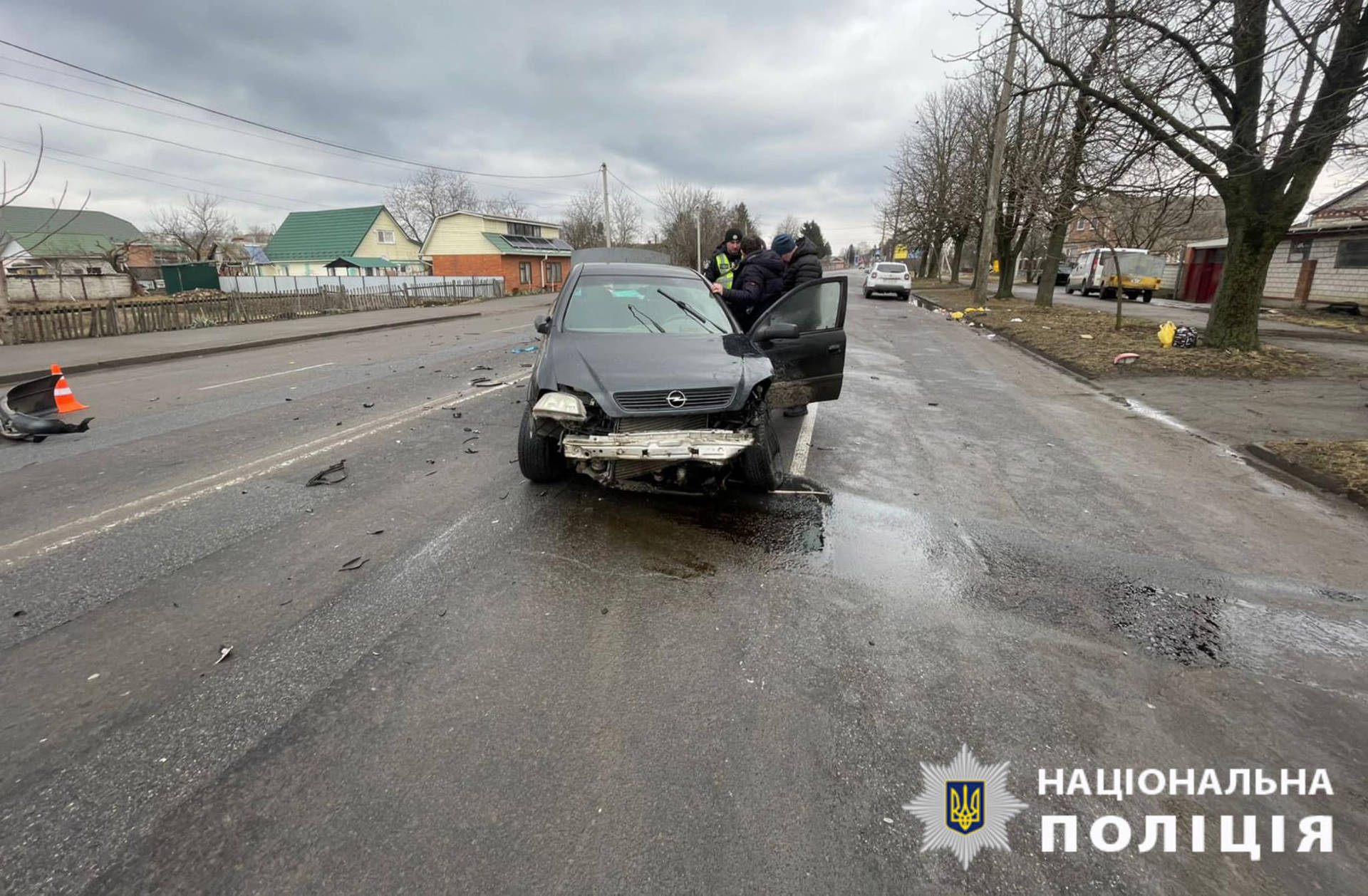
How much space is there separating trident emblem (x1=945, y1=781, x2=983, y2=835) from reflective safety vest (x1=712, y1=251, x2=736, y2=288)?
6.33m

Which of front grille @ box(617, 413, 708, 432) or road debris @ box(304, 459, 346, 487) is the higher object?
front grille @ box(617, 413, 708, 432)

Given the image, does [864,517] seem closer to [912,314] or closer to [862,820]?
[862,820]

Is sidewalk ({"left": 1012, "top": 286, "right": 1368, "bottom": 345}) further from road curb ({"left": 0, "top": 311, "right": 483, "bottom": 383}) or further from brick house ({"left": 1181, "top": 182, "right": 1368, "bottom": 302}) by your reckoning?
road curb ({"left": 0, "top": 311, "right": 483, "bottom": 383})

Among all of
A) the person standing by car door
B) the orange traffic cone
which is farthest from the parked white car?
the orange traffic cone

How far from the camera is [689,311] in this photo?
5.25 meters

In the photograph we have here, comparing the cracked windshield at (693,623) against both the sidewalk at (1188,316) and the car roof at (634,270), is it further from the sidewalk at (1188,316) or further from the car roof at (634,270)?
the sidewalk at (1188,316)

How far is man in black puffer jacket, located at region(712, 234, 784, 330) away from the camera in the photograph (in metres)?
6.64

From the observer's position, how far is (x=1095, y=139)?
12.5 meters

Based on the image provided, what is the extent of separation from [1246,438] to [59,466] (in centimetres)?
1151

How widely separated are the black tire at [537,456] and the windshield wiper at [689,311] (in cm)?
168

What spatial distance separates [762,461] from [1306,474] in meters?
5.00

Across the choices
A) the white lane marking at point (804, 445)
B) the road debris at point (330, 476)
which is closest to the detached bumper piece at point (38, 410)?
the road debris at point (330, 476)

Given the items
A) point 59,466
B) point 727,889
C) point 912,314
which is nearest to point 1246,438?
point 727,889

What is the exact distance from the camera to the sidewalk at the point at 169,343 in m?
11.7
